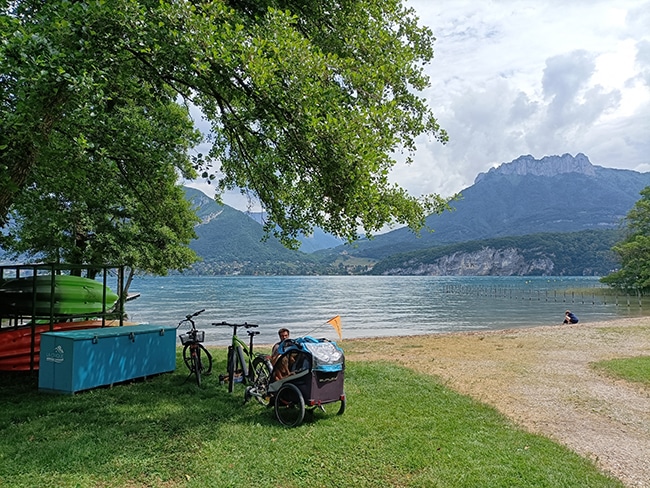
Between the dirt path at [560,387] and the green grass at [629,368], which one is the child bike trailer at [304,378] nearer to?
the dirt path at [560,387]

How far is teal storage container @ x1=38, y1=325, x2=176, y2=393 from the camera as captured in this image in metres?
8.44

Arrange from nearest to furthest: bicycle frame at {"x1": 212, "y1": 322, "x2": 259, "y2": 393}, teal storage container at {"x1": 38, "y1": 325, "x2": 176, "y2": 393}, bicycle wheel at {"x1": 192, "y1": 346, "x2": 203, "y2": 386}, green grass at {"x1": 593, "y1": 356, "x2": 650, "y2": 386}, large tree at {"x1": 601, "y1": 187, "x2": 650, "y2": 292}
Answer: teal storage container at {"x1": 38, "y1": 325, "x2": 176, "y2": 393}
bicycle frame at {"x1": 212, "y1": 322, "x2": 259, "y2": 393}
bicycle wheel at {"x1": 192, "y1": 346, "x2": 203, "y2": 386}
green grass at {"x1": 593, "y1": 356, "x2": 650, "y2": 386}
large tree at {"x1": 601, "y1": 187, "x2": 650, "y2": 292}

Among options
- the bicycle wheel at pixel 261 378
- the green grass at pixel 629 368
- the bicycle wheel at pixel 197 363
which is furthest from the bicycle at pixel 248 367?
the green grass at pixel 629 368

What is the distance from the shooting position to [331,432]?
21.9ft

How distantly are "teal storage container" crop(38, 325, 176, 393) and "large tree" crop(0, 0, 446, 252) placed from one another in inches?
114

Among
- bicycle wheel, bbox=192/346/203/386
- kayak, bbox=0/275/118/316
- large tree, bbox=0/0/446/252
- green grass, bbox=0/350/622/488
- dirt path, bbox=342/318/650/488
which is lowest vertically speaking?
dirt path, bbox=342/318/650/488

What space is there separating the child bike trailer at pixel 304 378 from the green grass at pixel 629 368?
26.7 ft

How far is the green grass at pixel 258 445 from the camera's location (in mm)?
5195

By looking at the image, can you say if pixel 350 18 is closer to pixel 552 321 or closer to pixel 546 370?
pixel 546 370

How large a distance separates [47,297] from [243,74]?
887 centimetres

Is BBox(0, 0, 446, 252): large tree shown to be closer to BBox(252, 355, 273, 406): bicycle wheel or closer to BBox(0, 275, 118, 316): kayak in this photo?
BBox(252, 355, 273, 406): bicycle wheel

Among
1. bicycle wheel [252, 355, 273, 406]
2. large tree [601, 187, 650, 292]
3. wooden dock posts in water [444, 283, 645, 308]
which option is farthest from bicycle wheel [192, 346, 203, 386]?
large tree [601, 187, 650, 292]

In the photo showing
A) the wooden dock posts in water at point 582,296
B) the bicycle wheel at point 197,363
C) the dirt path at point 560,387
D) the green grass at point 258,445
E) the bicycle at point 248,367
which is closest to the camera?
the green grass at point 258,445

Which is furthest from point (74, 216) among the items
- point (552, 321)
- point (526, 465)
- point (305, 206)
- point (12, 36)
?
point (552, 321)
